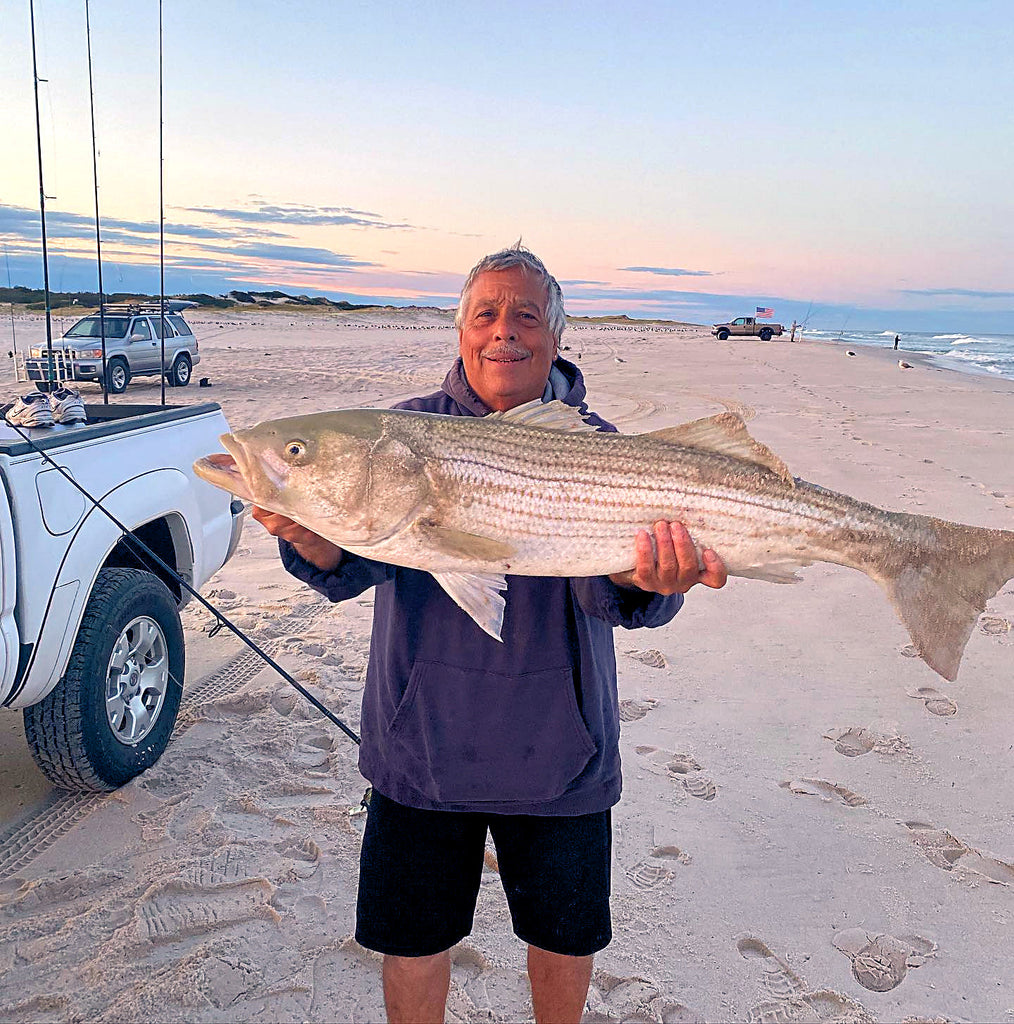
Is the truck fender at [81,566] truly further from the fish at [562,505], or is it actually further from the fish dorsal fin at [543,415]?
the fish dorsal fin at [543,415]

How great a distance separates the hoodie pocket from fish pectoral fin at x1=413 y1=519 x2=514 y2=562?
1.27ft

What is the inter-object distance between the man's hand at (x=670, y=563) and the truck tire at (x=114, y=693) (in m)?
2.75

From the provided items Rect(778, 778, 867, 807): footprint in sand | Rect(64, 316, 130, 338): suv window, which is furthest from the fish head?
Rect(64, 316, 130, 338): suv window

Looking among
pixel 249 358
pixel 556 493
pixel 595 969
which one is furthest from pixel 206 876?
pixel 249 358

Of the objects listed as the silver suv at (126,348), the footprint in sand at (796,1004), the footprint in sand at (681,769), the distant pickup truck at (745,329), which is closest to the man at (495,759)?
the footprint in sand at (796,1004)

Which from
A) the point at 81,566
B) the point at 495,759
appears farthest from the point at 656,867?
the point at 81,566

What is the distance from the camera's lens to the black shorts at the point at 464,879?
260 cm

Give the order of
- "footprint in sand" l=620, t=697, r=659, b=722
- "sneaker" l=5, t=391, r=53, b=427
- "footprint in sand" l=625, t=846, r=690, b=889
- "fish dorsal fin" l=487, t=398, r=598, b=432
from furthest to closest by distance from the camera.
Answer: "footprint in sand" l=620, t=697, r=659, b=722
"sneaker" l=5, t=391, r=53, b=427
"footprint in sand" l=625, t=846, r=690, b=889
"fish dorsal fin" l=487, t=398, r=598, b=432

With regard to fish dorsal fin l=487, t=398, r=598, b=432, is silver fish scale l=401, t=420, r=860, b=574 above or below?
below

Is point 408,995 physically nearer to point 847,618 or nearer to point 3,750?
point 3,750

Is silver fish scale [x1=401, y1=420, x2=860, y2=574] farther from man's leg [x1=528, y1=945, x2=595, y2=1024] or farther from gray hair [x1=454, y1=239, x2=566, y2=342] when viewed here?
man's leg [x1=528, y1=945, x2=595, y2=1024]

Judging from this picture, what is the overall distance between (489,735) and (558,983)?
0.83m

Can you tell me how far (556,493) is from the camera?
270cm

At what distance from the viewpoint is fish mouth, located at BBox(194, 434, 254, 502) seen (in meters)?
2.58
